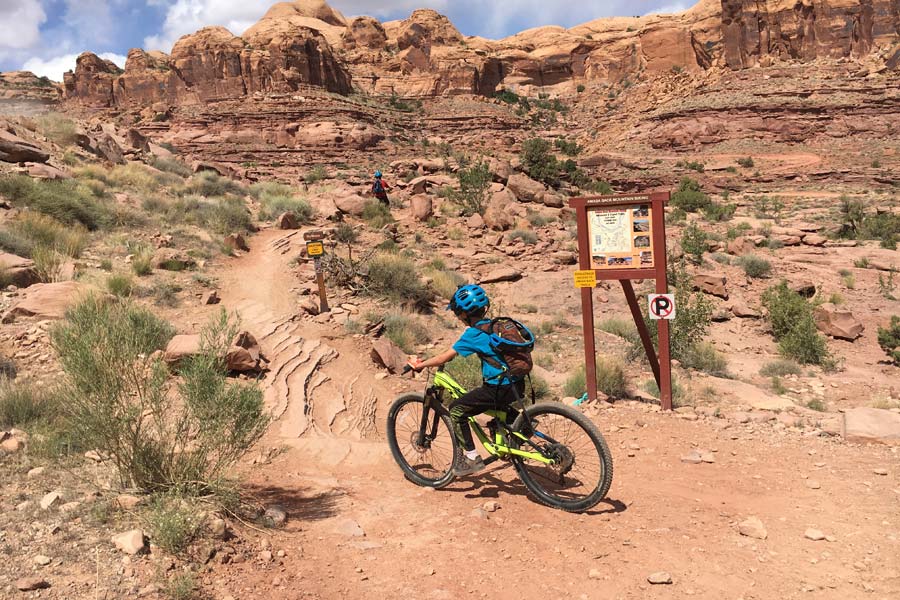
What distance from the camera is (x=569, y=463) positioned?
4023 millimetres

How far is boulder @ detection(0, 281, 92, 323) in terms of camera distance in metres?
7.17

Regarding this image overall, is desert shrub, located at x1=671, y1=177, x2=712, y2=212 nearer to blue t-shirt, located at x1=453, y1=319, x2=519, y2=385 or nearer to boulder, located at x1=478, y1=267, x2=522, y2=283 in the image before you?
boulder, located at x1=478, y1=267, x2=522, y2=283

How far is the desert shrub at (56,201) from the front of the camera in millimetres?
11148

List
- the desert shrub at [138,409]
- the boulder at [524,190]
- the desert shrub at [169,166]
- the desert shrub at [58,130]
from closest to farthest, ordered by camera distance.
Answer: the desert shrub at [138,409] < the desert shrub at [58,130] < the desert shrub at [169,166] < the boulder at [524,190]

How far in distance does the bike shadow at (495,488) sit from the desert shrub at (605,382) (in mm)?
2764

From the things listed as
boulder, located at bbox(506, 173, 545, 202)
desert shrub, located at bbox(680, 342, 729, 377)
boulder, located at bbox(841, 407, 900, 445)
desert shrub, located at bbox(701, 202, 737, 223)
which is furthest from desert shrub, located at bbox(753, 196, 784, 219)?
boulder, located at bbox(841, 407, 900, 445)

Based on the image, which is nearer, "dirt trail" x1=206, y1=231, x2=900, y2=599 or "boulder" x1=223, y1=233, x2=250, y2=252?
"dirt trail" x1=206, y1=231, x2=900, y2=599

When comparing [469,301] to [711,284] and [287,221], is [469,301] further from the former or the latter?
[287,221]

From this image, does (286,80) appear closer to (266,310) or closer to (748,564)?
(266,310)

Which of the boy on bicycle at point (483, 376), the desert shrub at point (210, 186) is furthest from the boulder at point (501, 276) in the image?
the desert shrub at point (210, 186)

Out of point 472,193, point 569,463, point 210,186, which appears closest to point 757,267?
point 472,193

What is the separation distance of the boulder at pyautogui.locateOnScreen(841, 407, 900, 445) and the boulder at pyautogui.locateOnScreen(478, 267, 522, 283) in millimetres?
8717

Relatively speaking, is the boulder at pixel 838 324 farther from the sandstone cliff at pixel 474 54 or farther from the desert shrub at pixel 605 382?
the sandstone cliff at pixel 474 54

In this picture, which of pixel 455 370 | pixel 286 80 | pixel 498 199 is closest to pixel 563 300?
pixel 455 370
